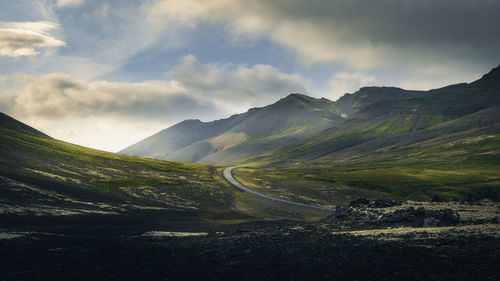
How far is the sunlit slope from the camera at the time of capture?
62625 millimetres

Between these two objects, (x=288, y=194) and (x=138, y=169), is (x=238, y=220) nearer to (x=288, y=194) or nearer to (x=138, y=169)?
(x=288, y=194)

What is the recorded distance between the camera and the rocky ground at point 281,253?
78.4 ft

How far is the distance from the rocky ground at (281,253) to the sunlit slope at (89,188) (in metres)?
23.1

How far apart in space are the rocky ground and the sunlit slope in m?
23.1

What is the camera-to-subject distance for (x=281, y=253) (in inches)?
1241

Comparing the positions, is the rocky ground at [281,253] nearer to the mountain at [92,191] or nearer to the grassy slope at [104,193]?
the mountain at [92,191]

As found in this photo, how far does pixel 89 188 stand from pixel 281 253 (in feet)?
245

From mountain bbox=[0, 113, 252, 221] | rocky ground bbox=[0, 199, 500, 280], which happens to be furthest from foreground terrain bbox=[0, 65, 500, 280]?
mountain bbox=[0, 113, 252, 221]

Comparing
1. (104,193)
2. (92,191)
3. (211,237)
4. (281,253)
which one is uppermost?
(92,191)

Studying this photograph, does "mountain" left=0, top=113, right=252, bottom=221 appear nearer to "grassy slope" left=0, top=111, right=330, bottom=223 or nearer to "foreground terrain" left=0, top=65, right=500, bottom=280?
"grassy slope" left=0, top=111, right=330, bottom=223

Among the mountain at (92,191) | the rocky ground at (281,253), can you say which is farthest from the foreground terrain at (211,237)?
the mountain at (92,191)

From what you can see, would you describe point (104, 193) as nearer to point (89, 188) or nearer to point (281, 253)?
point (89, 188)

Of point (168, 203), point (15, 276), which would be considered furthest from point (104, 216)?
point (15, 276)

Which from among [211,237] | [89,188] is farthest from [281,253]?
[89,188]
